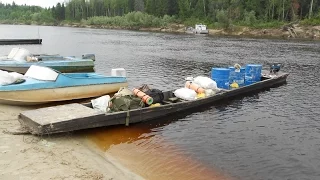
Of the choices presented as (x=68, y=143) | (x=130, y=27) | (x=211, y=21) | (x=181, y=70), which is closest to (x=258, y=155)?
(x=68, y=143)

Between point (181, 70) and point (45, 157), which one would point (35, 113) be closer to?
point (45, 157)

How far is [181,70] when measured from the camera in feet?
97.3

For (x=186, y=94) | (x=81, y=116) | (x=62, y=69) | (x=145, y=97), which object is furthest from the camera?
(x=62, y=69)

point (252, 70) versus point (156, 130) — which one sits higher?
point (252, 70)

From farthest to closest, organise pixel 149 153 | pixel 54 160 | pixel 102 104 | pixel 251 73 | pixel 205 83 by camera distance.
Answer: pixel 251 73, pixel 205 83, pixel 102 104, pixel 149 153, pixel 54 160

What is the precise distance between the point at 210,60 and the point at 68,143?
28.3 m

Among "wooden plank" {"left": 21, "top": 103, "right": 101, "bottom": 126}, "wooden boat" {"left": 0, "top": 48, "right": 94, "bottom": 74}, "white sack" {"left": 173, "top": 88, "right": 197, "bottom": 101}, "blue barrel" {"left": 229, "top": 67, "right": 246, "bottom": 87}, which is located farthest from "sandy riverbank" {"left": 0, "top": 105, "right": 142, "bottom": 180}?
"wooden boat" {"left": 0, "top": 48, "right": 94, "bottom": 74}

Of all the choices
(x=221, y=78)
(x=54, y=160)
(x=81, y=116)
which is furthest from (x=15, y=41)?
(x=54, y=160)

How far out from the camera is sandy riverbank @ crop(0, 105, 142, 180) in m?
8.20

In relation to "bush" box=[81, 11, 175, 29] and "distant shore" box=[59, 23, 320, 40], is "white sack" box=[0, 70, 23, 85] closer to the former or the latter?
"distant shore" box=[59, 23, 320, 40]

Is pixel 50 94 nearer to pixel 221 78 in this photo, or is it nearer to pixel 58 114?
pixel 58 114

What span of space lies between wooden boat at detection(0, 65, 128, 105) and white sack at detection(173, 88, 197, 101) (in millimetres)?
4280

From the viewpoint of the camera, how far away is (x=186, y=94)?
53.0 feet

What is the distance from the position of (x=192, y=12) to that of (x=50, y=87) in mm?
111508
